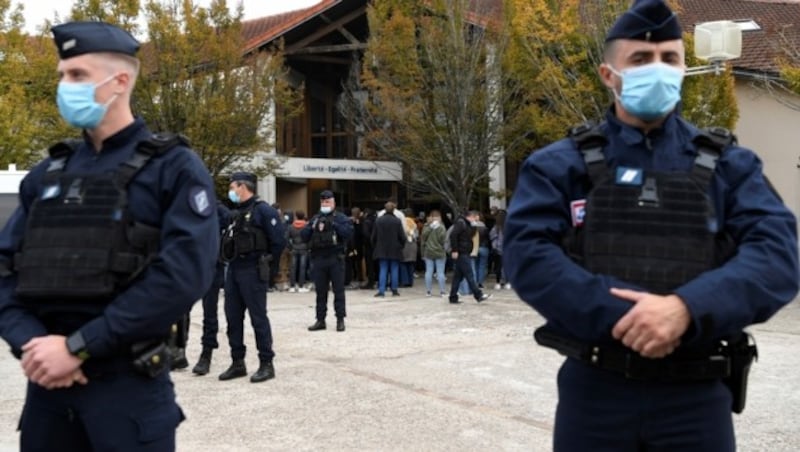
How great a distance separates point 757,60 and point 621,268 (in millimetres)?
20551

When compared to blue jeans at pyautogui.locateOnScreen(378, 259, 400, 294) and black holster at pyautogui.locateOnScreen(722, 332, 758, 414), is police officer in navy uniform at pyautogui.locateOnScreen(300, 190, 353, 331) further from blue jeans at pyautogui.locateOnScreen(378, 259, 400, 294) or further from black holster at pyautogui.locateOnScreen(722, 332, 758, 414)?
black holster at pyautogui.locateOnScreen(722, 332, 758, 414)

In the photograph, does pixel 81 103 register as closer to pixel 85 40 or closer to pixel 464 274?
pixel 85 40

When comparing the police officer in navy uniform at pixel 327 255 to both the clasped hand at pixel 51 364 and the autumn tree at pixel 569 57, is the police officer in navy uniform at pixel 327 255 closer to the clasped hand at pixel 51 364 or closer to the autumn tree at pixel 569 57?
the clasped hand at pixel 51 364

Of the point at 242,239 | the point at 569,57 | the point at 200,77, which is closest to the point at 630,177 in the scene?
the point at 242,239

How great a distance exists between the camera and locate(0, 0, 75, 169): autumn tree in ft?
74.1

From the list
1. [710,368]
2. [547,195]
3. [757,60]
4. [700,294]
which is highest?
[757,60]

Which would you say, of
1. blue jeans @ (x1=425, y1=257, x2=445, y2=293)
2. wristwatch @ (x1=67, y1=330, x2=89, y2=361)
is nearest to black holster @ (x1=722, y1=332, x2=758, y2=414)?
wristwatch @ (x1=67, y1=330, x2=89, y2=361)

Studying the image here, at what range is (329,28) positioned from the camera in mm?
27438

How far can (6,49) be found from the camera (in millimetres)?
24281

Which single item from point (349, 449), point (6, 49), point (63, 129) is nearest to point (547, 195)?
point (349, 449)

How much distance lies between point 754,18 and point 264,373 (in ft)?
71.0

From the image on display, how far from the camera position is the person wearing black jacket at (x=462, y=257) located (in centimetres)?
1427

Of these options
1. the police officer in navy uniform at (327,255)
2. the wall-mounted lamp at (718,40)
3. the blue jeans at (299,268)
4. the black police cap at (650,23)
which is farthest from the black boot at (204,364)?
the blue jeans at (299,268)

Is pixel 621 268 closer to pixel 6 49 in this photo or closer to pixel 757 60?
pixel 757 60
